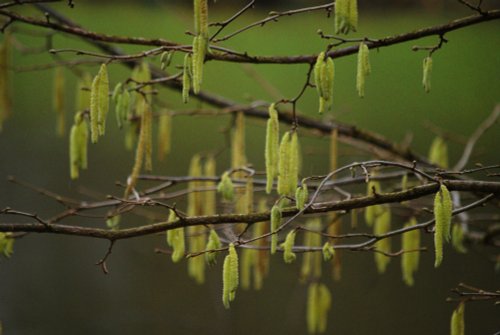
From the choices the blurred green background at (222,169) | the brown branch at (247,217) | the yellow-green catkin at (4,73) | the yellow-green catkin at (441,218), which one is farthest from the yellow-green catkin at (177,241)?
the blurred green background at (222,169)

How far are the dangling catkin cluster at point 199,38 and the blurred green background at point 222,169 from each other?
68.9 inches

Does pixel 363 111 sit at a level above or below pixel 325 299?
above

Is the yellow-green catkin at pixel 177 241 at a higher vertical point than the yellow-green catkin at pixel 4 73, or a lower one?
lower

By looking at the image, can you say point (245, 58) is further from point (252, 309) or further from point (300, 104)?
point (300, 104)

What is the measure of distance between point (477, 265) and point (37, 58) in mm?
4668

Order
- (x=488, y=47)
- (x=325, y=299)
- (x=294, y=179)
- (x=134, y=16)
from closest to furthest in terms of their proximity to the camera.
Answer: (x=294, y=179), (x=325, y=299), (x=488, y=47), (x=134, y=16)

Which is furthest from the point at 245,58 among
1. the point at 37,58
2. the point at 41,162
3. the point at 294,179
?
the point at 37,58

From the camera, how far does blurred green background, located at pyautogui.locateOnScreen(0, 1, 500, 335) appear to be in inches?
198

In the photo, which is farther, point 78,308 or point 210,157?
point 78,308

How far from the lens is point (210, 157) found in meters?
2.45

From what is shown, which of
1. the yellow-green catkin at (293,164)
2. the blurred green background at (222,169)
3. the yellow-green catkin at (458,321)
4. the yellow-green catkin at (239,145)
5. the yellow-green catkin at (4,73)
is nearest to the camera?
the yellow-green catkin at (293,164)

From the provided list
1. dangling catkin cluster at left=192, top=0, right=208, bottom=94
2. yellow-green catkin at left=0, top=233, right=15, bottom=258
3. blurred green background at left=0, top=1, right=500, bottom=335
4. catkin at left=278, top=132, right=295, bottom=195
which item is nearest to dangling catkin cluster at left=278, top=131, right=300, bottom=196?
catkin at left=278, top=132, right=295, bottom=195

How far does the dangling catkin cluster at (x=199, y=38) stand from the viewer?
4.77 ft

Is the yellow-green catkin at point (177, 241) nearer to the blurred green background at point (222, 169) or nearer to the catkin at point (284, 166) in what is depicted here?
the catkin at point (284, 166)
